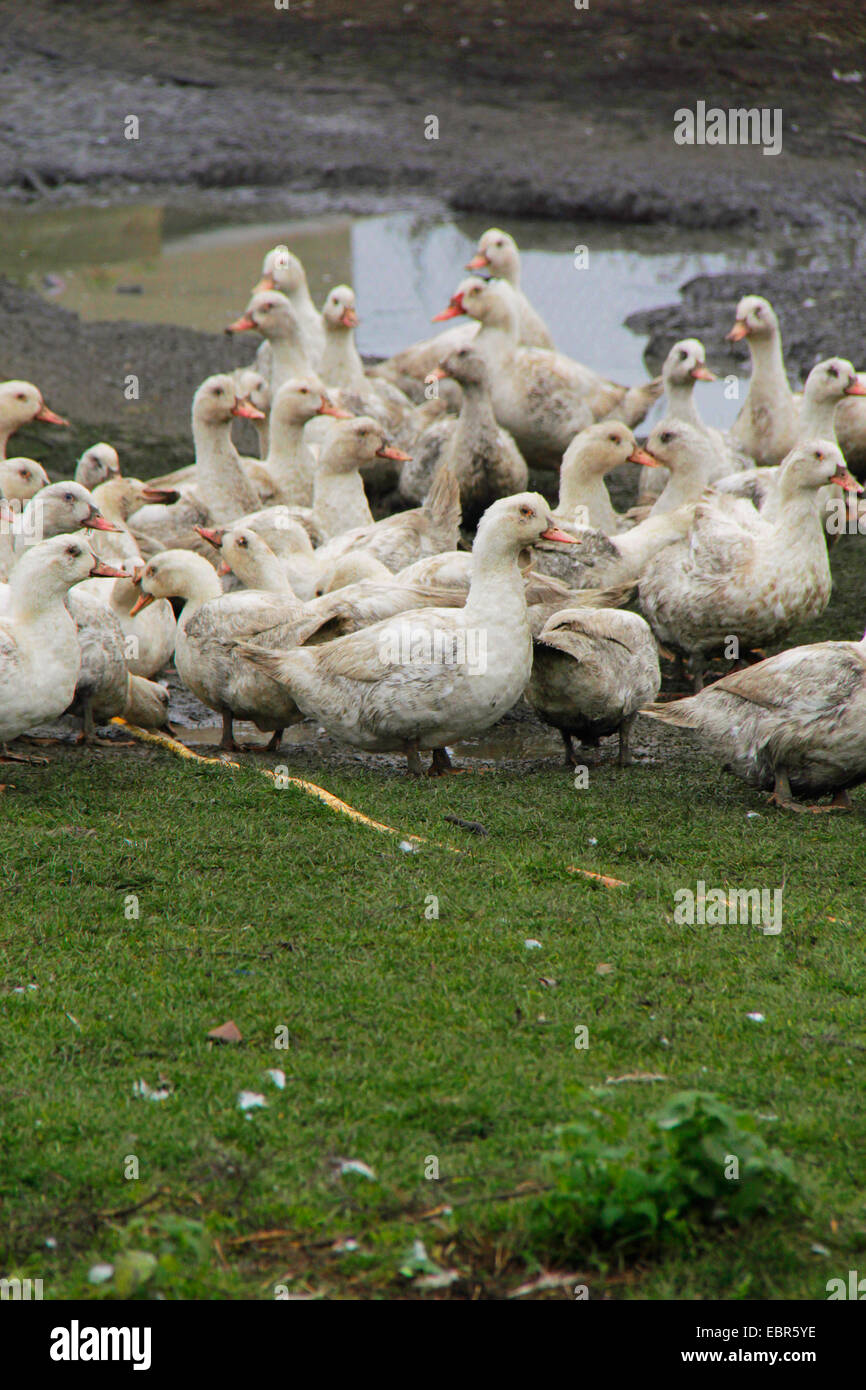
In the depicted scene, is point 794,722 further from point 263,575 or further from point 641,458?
point 641,458

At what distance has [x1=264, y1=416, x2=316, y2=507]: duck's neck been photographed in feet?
36.7

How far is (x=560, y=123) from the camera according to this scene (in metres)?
23.7

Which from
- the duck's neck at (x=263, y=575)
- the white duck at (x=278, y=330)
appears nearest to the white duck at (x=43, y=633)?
the duck's neck at (x=263, y=575)

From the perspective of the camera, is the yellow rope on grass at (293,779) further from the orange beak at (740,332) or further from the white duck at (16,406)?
the orange beak at (740,332)

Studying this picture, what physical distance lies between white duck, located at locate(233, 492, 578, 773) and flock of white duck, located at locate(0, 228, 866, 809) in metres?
0.01

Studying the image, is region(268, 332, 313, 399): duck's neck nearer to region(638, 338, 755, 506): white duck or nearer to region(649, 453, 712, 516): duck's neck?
region(638, 338, 755, 506): white duck

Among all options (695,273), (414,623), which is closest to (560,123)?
(695,273)

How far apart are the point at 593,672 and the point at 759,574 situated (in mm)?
1715

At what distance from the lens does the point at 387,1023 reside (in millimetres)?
4715

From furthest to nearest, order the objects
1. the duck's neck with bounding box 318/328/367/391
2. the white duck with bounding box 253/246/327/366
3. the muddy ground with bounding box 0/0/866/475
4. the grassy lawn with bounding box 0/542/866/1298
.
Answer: the muddy ground with bounding box 0/0/866/475 → the white duck with bounding box 253/246/327/366 → the duck's neck with bounding box 318/328/367/391 → the grassy lawn with bounding box 0/542/866/1298

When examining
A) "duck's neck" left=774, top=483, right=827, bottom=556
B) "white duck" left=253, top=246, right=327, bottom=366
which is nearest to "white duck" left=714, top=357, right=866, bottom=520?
"duck's neck" left=774, top=483, right=827, bottom=556

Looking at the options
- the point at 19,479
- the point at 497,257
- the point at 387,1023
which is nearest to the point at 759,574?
the point at 387,1023

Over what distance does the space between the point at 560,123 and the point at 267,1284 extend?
23.0m

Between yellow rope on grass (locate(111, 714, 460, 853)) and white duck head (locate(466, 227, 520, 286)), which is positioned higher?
white duck head (locate(466, 227, 520, 286))
